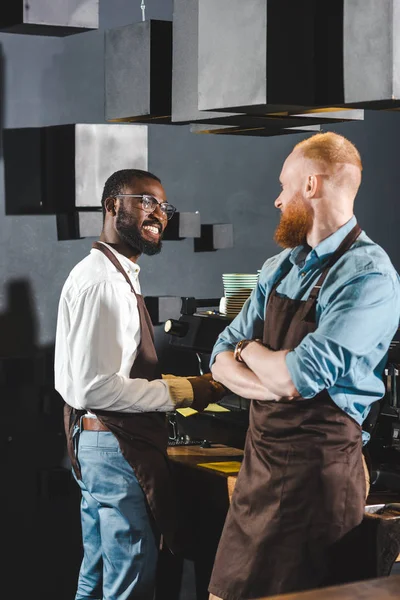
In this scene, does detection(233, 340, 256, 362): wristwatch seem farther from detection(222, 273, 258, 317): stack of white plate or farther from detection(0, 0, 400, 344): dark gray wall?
detection(0, 0, 400, 344): dark gray wall

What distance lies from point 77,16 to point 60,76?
377mm

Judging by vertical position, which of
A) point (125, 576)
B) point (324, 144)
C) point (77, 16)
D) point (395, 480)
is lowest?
point (125, 576)

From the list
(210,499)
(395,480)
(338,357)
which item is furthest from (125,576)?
(338,357)

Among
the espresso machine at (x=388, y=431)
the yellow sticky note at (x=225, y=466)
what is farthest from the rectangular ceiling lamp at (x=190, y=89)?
the yellow sticky note at (x=225, y=466)

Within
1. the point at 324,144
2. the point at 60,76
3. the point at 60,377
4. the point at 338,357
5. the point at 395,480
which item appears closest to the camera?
the point at 338,357

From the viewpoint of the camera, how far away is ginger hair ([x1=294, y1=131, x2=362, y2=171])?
2.64m

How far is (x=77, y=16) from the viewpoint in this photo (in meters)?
4.02

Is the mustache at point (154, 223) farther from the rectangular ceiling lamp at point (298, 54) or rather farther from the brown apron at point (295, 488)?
the rectangular ceiling lamp at point (298, 54)

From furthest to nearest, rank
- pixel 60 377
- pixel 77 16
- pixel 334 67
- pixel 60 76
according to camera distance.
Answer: pixel 60 76 < pixel 77 16 < pixel 60 377 < pixel 334 67

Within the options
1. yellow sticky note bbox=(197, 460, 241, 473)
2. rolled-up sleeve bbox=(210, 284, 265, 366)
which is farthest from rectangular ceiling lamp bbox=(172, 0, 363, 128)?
yellow sticky note bbox=(197, 460, 241, 473)

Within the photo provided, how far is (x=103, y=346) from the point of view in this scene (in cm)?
332

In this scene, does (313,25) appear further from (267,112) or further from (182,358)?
(182,358)

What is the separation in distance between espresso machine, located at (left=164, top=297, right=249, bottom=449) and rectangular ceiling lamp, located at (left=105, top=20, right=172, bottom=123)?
1.00 metres

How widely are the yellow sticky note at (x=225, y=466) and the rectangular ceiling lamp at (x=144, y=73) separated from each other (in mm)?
1290
